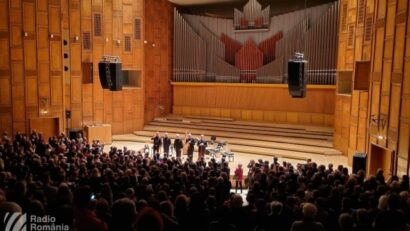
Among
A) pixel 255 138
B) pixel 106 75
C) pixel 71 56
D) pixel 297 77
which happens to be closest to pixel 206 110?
pixel 255 138

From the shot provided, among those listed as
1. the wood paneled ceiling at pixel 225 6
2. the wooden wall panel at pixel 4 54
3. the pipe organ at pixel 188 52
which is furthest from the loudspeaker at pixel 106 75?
the wood paneled ceiling at pixel 225 6

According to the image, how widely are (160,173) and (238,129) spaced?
9.83 metres

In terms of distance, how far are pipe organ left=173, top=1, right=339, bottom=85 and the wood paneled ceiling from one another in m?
0.74

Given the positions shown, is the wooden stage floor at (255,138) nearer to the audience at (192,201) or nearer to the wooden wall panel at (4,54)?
the wooden wall panel at (4,54)

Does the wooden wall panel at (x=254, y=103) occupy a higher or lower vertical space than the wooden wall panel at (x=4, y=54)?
lower

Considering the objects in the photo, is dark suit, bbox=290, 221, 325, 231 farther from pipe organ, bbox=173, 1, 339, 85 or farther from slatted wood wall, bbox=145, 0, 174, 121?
slatted wood wall, bbox=145, 0, 174, 121

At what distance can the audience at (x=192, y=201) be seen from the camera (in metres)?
3.56

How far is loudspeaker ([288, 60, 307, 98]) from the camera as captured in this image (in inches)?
434

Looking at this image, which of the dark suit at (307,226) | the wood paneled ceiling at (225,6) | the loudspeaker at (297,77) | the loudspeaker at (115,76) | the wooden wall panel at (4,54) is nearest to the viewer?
the dark suit at (307,226)

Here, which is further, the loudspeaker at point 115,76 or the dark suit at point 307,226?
the loudspeaker at point 115,76

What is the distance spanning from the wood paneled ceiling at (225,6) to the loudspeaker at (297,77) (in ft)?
23.7

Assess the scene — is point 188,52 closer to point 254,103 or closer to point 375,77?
point 254,103

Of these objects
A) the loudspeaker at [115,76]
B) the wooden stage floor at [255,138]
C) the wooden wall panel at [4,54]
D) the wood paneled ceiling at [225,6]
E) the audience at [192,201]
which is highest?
the wood paneled ceiling at [225,6]


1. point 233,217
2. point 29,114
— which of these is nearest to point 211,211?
point 233,217
